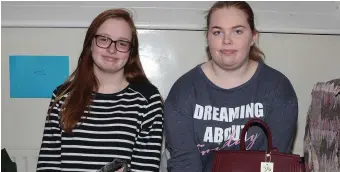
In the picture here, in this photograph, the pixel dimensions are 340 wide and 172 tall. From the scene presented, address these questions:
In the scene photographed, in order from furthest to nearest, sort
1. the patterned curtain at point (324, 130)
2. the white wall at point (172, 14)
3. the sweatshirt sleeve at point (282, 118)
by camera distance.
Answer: the white wall at point (172, 14) → the sweatshirt sleeve at point (282, 118) → the patterned curtain at point (324, 130)

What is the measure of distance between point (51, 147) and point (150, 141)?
0.35m

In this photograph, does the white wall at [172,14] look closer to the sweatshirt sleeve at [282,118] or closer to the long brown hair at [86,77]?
A: the long brown hair at [86,77]

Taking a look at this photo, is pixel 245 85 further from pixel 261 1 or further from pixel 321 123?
pixel 261 1

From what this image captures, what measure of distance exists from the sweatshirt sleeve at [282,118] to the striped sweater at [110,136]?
14.8 inches

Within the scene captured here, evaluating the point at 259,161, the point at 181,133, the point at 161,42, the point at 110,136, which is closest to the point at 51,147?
the point at 110,136

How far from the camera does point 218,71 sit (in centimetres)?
132

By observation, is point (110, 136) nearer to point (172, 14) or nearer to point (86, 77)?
point (86, 77)

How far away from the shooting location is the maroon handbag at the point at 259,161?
1115 mm

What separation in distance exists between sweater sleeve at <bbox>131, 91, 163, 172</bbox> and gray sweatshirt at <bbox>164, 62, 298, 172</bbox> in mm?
57

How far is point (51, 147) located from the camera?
136 cm

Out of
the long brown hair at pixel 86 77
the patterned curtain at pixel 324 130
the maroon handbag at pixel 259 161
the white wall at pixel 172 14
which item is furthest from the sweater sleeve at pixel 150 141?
the patterned curtain at pixel 324 130

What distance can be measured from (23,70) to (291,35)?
1.06 metres

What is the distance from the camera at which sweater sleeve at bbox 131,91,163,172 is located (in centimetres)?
131

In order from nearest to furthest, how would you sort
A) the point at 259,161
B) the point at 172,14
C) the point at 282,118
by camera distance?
the point at 259,161
the point at 282,118
the point at 172,14
